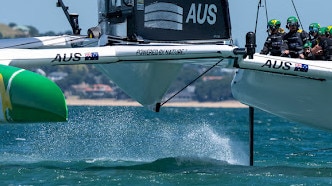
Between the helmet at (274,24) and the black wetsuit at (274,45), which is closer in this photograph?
the black wetsuit at (274,45)

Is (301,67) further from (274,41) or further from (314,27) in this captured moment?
(314,27)

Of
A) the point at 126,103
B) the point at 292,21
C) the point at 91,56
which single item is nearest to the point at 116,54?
the point at 91,56

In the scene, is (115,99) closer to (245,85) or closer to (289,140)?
(289,140)

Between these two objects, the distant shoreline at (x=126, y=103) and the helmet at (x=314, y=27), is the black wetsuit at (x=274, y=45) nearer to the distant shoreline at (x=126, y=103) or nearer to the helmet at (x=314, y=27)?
the helmet at (x=314, y=27)

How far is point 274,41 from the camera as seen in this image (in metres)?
12.1

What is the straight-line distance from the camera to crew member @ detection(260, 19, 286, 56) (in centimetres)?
1207

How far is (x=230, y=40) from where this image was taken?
12.2 m

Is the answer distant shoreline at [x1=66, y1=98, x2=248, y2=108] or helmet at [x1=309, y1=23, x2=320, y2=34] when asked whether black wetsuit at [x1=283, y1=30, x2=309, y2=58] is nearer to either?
helmet at [x1=309, y1=23, x2=320, y2=34]

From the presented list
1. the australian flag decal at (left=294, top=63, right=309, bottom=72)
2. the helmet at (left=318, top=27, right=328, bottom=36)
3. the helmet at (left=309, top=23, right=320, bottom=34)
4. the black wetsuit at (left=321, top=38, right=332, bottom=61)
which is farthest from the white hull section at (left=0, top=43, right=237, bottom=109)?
the helmet at (left=309, top=23, right=320, bottom=34)

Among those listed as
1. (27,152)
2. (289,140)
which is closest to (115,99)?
(289,140)

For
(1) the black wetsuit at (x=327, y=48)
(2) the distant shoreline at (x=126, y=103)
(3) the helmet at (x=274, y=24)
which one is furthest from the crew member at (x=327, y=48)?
(2) the distant shoreline at (x=126, y=103)

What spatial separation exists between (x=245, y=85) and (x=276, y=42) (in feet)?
3.84

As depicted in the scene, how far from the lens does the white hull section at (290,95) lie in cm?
1217

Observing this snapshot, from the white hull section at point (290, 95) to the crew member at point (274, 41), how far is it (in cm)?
32
